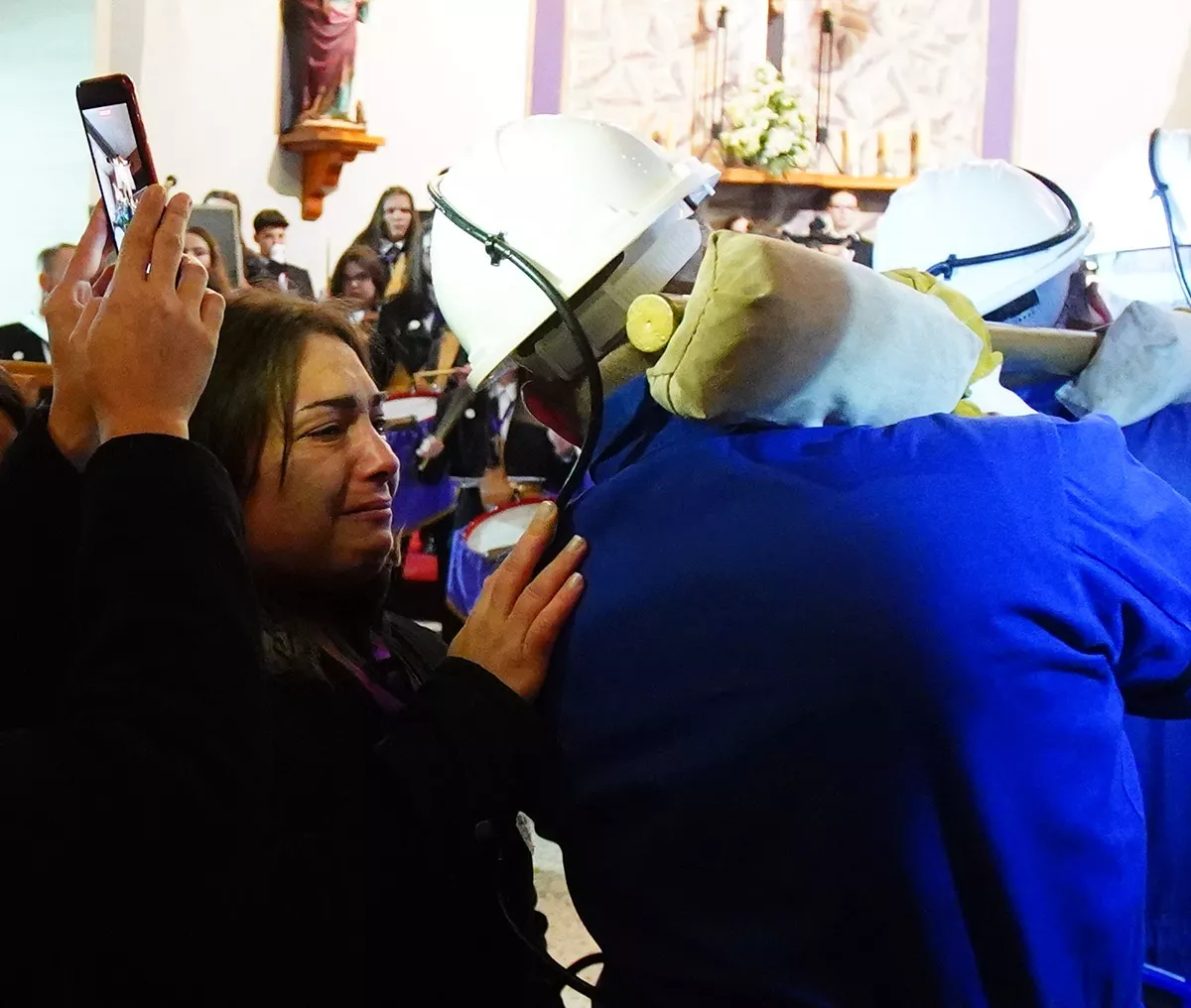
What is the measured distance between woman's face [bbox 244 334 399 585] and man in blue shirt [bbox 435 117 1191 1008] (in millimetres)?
443

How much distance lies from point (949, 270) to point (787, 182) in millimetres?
2924

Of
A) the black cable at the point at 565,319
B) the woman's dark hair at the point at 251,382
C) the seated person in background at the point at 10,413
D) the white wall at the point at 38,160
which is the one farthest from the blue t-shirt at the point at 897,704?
the white wall at the point at 38,160

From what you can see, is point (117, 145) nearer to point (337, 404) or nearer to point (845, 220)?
point (337, 404)

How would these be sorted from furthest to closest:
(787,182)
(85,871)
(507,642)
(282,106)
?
(787,182)
(282,106)
(507,642)
(85,871)

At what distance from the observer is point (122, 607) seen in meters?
0.64

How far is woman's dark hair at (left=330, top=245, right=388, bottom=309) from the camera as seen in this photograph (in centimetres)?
371

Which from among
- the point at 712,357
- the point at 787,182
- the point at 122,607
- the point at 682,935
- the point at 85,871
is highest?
the point at 787,182

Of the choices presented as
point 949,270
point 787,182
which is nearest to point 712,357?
point 949,270

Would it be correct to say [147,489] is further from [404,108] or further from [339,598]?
[404,108]

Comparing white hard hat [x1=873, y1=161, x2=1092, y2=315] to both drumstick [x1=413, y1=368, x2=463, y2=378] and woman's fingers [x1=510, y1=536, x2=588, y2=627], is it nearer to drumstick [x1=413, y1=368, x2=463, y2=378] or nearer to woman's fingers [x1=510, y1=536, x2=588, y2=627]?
woman's fingers [x1=510, y1=536, x2=588, y2=627]

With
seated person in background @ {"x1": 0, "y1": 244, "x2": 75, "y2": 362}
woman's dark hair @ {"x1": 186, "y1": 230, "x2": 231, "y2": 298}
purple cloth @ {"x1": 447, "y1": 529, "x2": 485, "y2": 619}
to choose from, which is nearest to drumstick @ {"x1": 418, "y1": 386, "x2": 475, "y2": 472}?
purple cloth @ {"x1": 447, "y1": 529, "x2": 485, "y2": 619}

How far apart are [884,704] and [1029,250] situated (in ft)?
2.78

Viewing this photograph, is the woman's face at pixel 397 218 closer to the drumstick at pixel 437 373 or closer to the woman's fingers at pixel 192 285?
the drumstick at pixel 437 373

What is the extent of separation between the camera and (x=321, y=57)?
367cm
